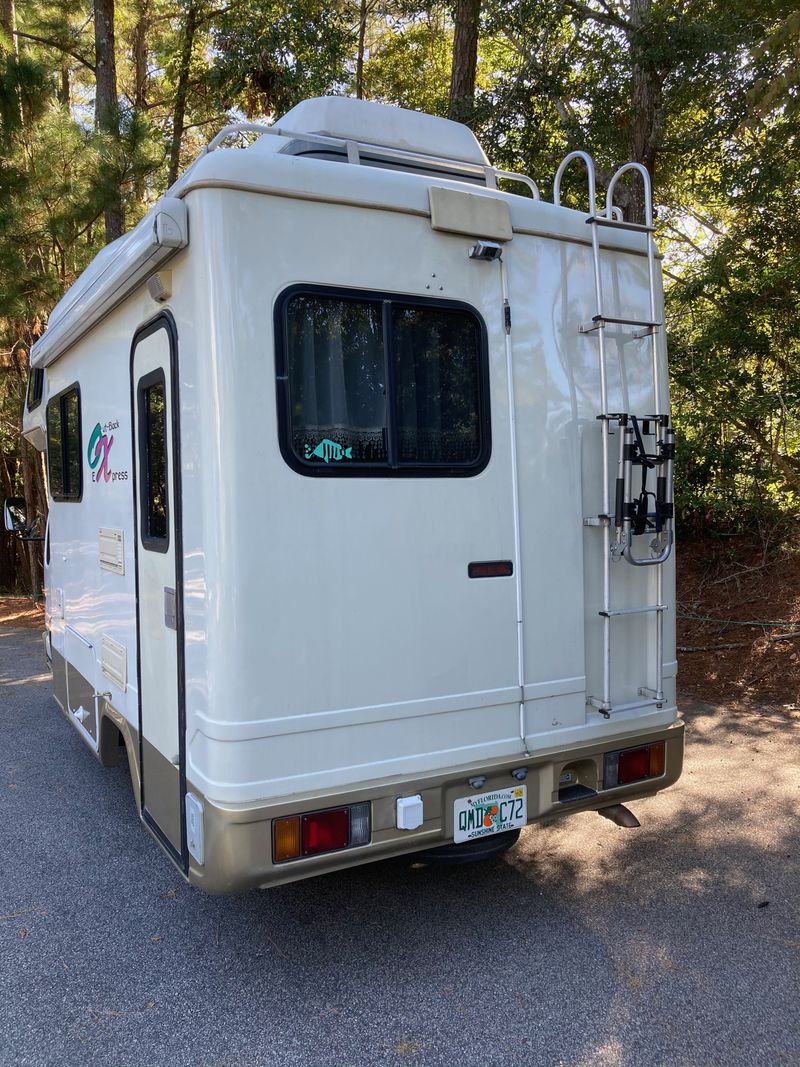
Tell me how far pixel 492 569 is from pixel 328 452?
2.48ft

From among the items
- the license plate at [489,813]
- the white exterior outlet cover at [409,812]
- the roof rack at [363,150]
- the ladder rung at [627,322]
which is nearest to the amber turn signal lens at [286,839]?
the white exterior outlet cover at [409,812]

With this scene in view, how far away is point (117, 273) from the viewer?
10.3 feet

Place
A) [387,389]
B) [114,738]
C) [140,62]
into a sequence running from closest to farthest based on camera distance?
[387,389] < [114,738] < [140,62]

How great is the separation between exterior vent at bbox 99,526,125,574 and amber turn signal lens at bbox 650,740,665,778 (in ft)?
7.89

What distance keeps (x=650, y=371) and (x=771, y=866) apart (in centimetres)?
237

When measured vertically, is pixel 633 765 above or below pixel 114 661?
below

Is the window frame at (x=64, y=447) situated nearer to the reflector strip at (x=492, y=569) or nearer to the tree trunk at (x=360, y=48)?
the reflector strip at (x=492, y=569)

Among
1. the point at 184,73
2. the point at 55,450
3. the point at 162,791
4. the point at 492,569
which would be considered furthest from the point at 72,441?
the point at 184,73

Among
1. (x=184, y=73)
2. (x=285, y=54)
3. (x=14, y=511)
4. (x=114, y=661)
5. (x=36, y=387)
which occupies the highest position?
(x=184, y=73)

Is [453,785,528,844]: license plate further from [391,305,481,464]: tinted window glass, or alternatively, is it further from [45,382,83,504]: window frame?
[45,382,83,504]: window frame

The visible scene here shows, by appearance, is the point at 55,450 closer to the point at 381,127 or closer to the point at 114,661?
the point at 114,661

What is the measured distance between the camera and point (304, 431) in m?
2.68

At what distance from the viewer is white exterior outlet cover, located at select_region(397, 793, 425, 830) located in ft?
9.12

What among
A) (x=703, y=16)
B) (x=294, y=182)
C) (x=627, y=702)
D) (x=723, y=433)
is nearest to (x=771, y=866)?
(x=627, y=702)
